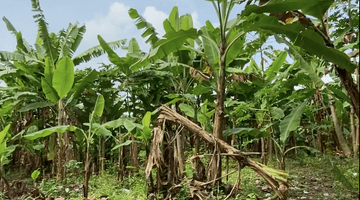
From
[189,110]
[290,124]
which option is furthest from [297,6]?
[189,110]

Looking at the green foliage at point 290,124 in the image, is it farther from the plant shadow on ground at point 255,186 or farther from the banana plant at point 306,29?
the banana plant at point 306,29

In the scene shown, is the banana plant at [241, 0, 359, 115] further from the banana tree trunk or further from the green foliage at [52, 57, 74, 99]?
the green foliage at [52, 57, 74, 99]

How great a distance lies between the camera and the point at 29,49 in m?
6.37

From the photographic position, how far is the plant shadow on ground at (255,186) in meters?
3.12

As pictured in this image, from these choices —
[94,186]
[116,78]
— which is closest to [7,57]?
[116,78]

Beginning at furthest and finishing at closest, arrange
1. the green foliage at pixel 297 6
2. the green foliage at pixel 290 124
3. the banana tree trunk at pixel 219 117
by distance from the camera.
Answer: the green foliage at pixel 290 124
the banana tree trunk at pixel 219 117
the green foliage at pixel 297 6

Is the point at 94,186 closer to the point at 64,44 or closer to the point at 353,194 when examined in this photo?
the point at 64,44

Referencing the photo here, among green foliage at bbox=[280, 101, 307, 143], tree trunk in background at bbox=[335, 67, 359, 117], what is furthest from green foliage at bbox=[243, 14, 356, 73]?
green foliage at bbox=[280, 101, 307, 143]

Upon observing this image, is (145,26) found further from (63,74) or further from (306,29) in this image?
(306,29)

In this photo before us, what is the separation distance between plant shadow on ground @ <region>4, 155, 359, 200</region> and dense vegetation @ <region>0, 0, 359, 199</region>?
0.06ft

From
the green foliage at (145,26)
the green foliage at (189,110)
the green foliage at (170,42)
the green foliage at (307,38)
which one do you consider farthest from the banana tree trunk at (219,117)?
the green foliage at (145,26)

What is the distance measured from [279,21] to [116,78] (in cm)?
304

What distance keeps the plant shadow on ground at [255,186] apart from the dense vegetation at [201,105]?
0.06ft

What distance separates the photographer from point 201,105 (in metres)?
3.87
